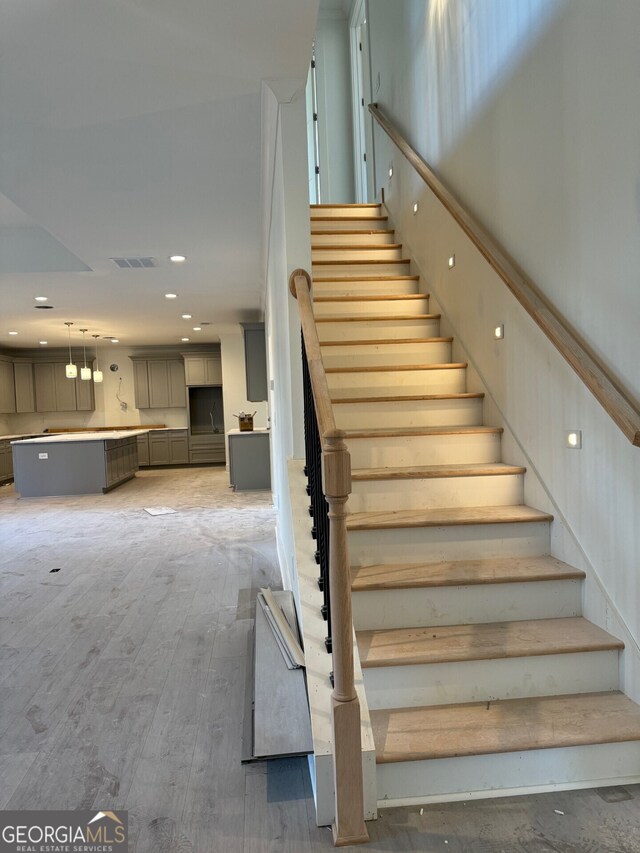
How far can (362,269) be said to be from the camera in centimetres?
452

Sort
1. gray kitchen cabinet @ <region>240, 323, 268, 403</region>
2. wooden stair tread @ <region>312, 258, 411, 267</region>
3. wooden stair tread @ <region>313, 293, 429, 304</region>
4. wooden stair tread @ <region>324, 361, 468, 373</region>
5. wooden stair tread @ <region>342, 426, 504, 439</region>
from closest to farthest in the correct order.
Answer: wooden stair tread @ <region>342, 426, 504, 439</region>, wooden stair tread @ <region>324, 361, 468, 373</region>, wooden stair tread @ <region>313, 293, 429, 304</region>, wooden stair tread @ <region>312, 258, 411, 267</region>, gray kitchen cabinet @ <region>240, 323, 268, 403</region>

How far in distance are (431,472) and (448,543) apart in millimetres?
364

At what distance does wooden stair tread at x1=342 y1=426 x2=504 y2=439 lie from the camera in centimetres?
285

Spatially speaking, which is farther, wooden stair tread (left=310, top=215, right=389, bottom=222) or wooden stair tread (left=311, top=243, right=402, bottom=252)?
wooden stair tread (left=310, top=215, right=389, bottom=222)

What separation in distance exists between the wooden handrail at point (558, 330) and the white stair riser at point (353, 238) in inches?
54.6

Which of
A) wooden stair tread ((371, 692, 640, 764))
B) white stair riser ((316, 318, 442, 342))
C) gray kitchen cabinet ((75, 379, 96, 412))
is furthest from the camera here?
gray kitchen cabinet ((75, 379, 96, 412))

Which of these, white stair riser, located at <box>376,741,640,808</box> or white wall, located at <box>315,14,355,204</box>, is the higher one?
white wall, located at <box>315,14,355,204</box>

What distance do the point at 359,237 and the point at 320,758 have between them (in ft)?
13.7

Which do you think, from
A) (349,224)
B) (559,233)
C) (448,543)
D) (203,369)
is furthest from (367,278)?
(203,369)

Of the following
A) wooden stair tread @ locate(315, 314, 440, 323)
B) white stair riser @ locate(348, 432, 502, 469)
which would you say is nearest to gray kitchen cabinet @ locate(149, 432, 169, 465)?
wooden stair tread @ locate(315, 314, 440, 323)

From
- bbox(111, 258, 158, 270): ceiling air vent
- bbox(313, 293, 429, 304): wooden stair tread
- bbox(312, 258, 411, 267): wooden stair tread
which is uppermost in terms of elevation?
bbox(111, 258, 158, 270): ceiling air vent

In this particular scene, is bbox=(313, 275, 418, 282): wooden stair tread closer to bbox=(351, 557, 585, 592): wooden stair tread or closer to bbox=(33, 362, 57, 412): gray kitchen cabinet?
bbox=(351, 557, 585, 592): wooden stair tread

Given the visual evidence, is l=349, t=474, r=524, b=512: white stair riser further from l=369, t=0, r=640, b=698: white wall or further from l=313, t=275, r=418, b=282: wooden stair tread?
l=313, t=275, r=418, b=282: wooden stair tread

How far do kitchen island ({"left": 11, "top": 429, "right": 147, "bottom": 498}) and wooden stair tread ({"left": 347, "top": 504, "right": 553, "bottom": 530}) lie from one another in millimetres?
7392
